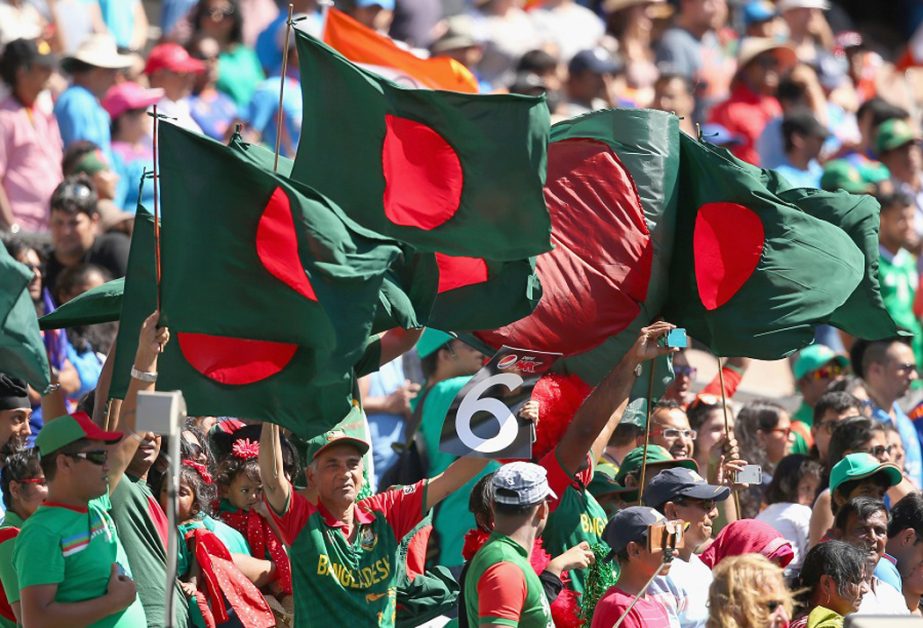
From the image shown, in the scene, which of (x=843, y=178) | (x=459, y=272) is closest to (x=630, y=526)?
(x=459, y=272)

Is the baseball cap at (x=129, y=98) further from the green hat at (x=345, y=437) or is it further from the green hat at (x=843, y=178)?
the green hat at (x=345, y=437)

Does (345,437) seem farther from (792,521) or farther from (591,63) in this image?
(591,63)

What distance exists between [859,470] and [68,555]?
4.00 meters

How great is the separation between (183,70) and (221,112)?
62cm

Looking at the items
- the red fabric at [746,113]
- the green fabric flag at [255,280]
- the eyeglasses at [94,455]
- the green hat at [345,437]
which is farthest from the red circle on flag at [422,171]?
the red fabric at [746,113]

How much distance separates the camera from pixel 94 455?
21.5ft

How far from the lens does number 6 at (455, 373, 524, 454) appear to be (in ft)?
24.3

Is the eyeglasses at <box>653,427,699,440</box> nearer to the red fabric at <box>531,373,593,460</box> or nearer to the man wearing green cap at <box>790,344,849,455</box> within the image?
the red fabric at <box>531,373,593,460</box>

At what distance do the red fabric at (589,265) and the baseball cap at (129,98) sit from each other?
15.4 ft

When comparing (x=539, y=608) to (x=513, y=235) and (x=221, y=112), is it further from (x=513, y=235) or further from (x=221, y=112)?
(x=221, y=112)

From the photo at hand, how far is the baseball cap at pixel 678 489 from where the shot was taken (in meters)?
7.72

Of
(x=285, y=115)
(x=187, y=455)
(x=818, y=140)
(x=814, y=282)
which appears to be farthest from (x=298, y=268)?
(x=818, y=140)

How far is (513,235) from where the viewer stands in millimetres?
7250

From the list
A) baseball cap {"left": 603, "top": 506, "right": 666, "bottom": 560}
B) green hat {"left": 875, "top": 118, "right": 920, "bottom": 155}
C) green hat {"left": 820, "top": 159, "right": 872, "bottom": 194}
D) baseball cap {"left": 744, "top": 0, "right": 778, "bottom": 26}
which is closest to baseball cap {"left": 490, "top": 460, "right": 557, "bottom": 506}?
baseball cap {"left": 603, "top": 506, "right": 666, "bottom": 560}
